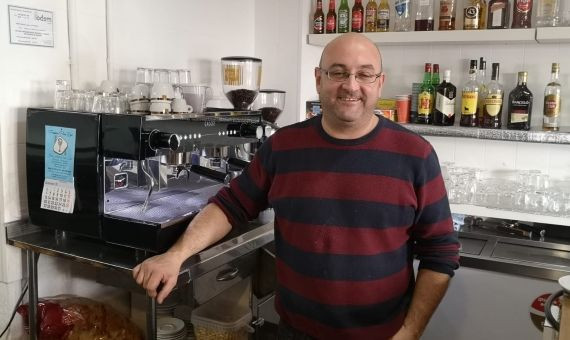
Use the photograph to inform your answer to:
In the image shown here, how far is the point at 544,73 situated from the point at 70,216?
6.99 feet

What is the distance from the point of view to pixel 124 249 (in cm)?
166

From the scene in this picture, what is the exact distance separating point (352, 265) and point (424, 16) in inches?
66.7

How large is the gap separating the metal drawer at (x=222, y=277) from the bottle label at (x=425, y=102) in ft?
3.98

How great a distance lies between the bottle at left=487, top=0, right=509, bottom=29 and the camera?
2396mm

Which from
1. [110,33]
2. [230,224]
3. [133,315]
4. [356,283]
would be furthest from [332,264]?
[110,33]

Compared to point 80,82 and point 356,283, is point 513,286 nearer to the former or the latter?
point 356,283

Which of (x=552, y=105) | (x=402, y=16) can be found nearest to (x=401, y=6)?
(x=402, y=16)

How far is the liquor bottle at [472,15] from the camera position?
2.45 meters

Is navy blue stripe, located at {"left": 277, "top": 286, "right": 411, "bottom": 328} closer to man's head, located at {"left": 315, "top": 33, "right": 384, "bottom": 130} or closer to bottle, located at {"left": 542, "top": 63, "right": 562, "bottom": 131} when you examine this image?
man's head, located at {"left": 315, "top": 33, "right": 384, "bottom": 130}

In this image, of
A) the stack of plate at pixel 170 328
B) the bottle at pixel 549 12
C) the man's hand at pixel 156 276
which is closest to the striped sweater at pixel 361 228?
the man's hand at pixel 156 276

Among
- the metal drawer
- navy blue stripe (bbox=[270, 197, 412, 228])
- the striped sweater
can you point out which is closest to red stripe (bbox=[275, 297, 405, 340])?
the striped sweater

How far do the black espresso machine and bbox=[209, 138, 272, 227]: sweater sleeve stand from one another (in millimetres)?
164

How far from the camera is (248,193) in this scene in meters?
1.53

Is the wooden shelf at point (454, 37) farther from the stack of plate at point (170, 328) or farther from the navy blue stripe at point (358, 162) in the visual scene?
the stack of plate at point (170, 328)
